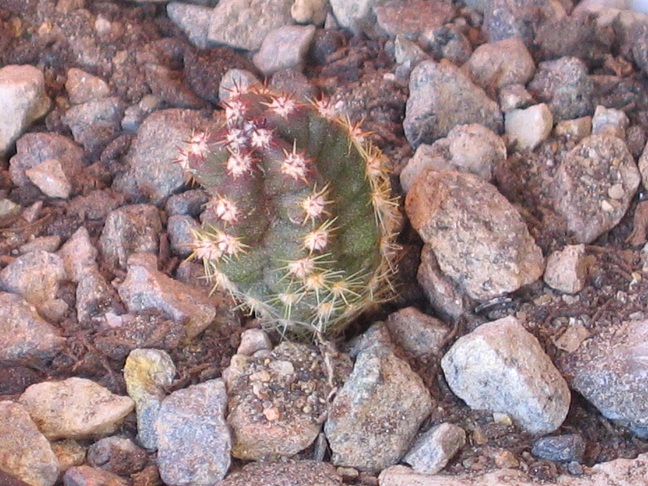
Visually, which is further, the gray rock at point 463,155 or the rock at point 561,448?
the gray rock at point 463,155

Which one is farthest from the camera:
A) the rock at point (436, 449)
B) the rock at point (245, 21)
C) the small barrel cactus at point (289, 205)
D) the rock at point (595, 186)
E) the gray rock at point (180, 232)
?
the rock at point (245, 21)

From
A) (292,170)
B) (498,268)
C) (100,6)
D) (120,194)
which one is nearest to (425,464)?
(498,268)

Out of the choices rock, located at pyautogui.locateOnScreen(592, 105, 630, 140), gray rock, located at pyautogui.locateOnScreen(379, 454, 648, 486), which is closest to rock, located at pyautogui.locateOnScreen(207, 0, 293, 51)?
rock, located at pyautogui.locateOnScreen(592, 105, 630, 140)

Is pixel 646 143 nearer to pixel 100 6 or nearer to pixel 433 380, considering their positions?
pixel 433 380

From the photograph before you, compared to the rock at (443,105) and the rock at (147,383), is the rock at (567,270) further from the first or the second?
the rock at (147,383)

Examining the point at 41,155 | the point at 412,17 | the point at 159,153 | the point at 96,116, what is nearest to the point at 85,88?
the point at 96,116

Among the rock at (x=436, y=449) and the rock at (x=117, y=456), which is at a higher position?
the rock at (x=436, y=449)

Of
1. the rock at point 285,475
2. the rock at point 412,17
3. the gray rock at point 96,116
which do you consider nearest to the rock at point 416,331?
the rock at point 285,475

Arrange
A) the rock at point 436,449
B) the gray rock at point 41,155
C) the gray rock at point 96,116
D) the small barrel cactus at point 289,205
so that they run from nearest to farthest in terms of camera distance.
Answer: the small barrel cactus at point 289,205 → the rock at point 436,449 → the gray rock at point 41,155 → the gray rock at point 96,116
